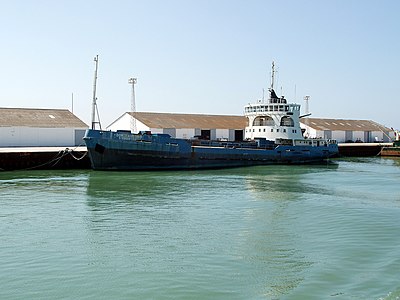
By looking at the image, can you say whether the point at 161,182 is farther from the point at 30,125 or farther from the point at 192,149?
the point at 30,125

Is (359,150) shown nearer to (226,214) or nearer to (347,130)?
(347,130)

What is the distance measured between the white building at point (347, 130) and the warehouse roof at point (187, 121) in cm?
1049

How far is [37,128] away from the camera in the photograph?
140 feet

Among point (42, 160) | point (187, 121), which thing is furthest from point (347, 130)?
point (42, 160)

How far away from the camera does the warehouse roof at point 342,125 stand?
66750 millimetres

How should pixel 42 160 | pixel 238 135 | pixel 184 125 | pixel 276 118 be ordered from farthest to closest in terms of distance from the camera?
pixel 238 135 → pixel 184 125 → pixel 276 118 → pixel 42 160

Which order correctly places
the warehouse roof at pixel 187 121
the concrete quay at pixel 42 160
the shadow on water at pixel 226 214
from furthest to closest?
the warehouse roof at pixel 187 121
the concrete quay at pixel 42 160
the shadow on water at pixel 226 214

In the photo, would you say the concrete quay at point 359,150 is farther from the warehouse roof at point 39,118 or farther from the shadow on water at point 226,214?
the warehouse roof at point 39,118

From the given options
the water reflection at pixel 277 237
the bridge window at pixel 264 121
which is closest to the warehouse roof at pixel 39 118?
the bridge window at pixel 264 121

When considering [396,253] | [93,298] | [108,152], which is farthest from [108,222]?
[108,152]

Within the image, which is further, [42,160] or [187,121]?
[187,121]

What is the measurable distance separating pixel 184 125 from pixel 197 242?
4167 cm

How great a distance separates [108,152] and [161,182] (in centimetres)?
653

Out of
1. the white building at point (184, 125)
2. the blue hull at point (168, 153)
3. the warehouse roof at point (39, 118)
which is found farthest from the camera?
the white building at point (184, 125)
